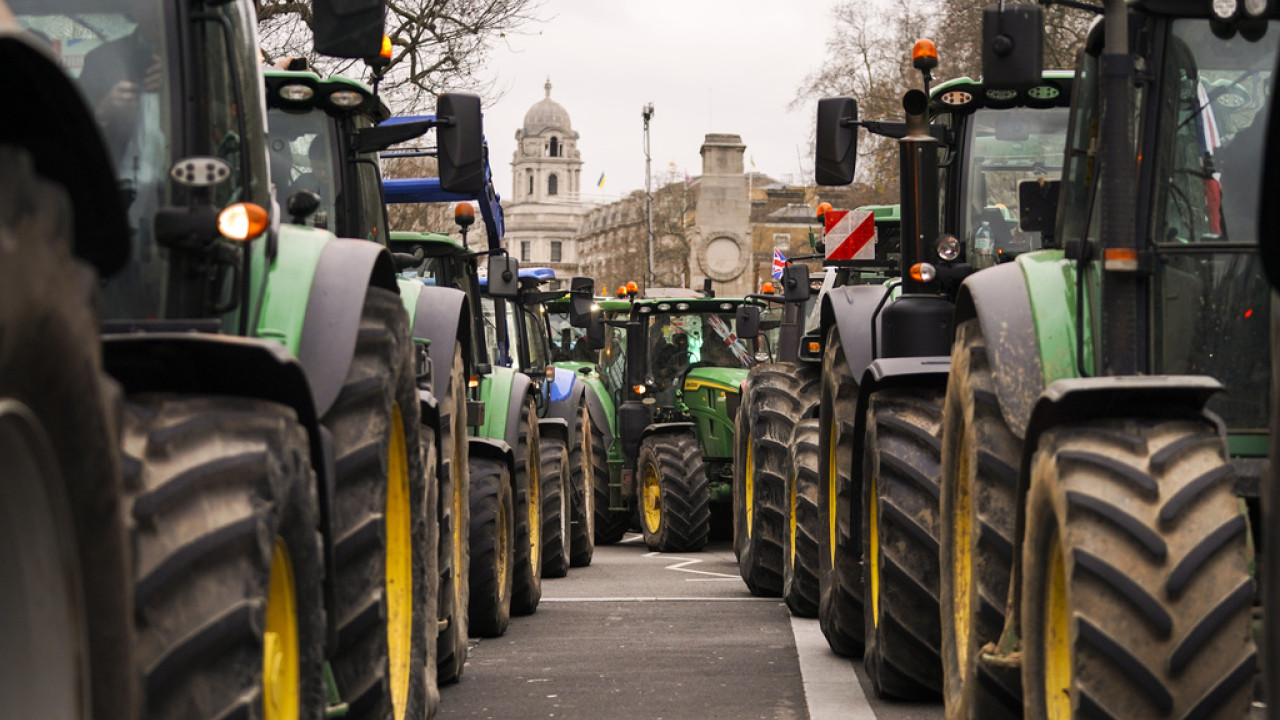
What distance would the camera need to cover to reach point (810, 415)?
40.2 feet

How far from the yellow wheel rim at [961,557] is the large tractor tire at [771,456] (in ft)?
18.5

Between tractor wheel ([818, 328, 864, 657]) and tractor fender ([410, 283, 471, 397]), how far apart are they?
192cm

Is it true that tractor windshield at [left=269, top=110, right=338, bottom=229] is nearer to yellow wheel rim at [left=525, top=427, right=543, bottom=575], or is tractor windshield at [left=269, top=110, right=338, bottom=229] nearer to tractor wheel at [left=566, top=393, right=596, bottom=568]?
yellow wheel rim at [left=525, top=427, right=543, bottom=575]

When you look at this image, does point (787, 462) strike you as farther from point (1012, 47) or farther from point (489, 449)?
point (1012, 47)

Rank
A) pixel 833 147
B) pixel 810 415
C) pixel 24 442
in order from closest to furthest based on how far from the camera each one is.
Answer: pixel 24 442 < pixel 833 147 < pixel 810 415

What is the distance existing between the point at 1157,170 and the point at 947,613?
1.86m

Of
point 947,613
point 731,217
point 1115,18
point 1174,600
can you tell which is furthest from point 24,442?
Answer: point 731,217

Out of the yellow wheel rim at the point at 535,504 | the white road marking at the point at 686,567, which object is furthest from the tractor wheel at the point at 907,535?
the white road marking at the point at 686,567

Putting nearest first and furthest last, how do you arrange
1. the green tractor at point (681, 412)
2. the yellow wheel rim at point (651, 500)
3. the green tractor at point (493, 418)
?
1. the green tractor at point (493, 418)
2. the green tractor at point (681, 412)
3. the yellow wheel rim at point (651, 500)

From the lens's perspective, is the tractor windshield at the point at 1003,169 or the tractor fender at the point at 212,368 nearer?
the tractor fender at the point at 212,368

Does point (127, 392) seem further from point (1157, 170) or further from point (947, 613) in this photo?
point (947, 613)

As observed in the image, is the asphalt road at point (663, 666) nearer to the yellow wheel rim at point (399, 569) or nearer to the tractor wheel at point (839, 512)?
the tractor wheel at point (839, 512)

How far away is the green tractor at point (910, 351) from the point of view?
7.57 meters

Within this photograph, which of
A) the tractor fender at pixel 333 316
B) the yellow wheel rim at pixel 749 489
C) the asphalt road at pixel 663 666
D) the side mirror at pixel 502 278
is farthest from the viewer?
the yellow wheel rim at pixel 749 489
